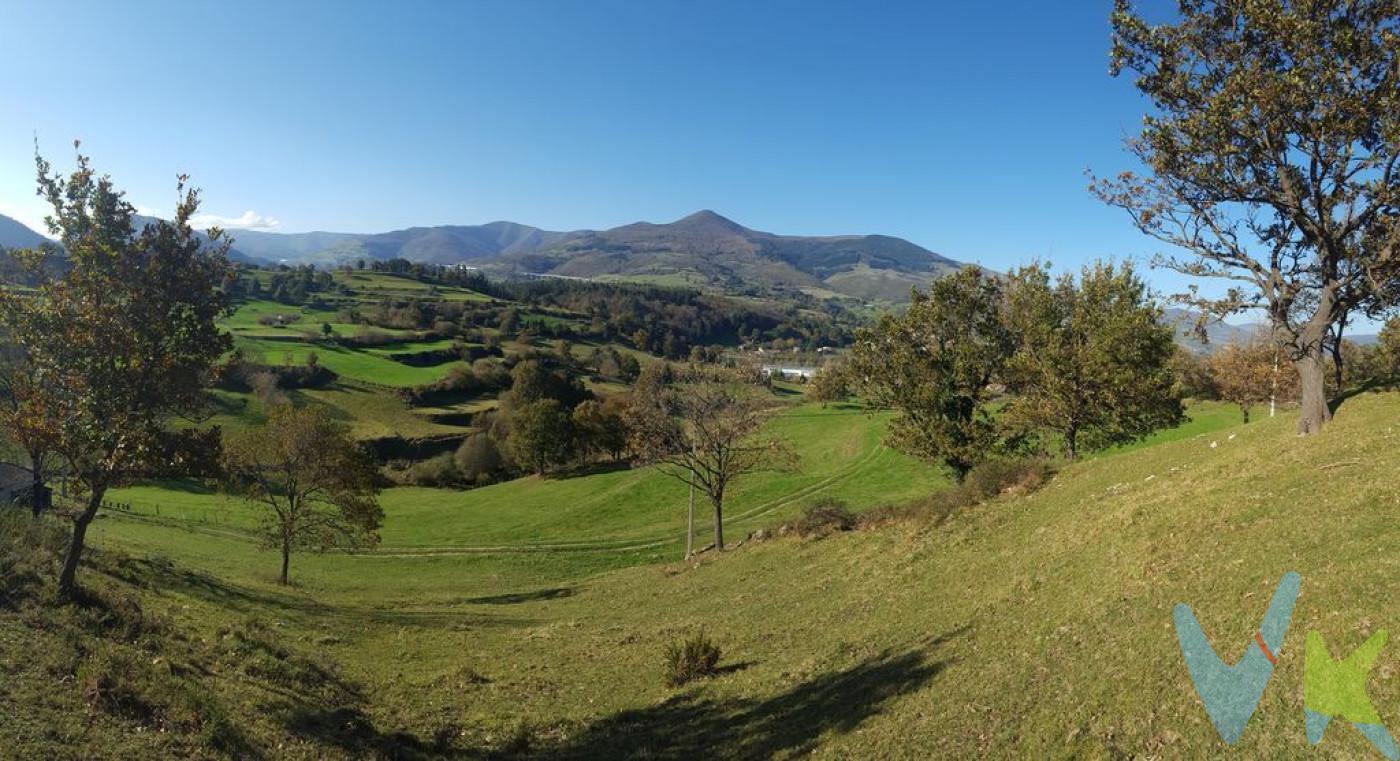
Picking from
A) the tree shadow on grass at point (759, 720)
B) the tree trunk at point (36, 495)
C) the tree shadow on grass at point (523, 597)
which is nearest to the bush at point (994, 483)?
the tree shadow on grass at point (759, 720)

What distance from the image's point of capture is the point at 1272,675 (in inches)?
352

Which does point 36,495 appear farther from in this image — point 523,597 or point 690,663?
point 690,663

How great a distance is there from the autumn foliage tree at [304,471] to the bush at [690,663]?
29.4m

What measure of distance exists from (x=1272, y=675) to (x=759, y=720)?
8.74 meters

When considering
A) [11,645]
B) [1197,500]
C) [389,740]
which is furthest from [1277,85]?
[11,645]

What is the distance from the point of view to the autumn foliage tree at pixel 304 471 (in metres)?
38.9

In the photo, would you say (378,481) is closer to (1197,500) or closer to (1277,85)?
(1197,500)

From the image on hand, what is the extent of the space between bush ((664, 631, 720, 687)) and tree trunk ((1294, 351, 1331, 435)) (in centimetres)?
1841

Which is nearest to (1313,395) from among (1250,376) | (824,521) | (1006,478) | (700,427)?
(1006,478)

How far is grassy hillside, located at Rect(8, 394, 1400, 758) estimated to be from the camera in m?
9.94

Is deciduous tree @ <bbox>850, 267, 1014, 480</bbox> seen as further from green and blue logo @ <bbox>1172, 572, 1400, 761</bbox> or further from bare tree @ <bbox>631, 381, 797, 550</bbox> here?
green and blue logo @ <bbox>1172, 572, 1400, 761</bbox>

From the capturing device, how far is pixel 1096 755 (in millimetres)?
8953

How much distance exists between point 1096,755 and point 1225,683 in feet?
6.98

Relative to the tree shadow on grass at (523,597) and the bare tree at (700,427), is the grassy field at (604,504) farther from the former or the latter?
the tree shadow on grass at (523,597)
